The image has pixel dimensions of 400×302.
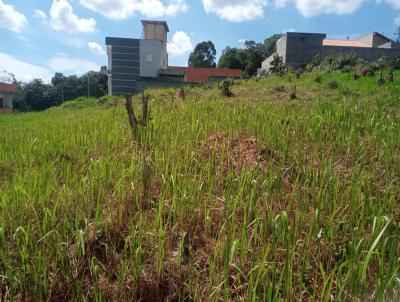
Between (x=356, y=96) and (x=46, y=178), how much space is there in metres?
7.61

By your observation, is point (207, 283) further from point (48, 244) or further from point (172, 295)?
point (48, 244)

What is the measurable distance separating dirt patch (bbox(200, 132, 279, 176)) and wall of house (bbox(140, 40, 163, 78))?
31.6 metres

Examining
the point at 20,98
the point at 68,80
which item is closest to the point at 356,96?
the point at 20,98

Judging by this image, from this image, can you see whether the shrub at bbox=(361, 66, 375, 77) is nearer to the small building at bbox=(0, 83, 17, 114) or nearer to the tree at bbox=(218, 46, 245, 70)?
the tree at bbox=(218, 46, 245, 70)

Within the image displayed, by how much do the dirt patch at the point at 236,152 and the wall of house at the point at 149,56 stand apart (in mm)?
31571

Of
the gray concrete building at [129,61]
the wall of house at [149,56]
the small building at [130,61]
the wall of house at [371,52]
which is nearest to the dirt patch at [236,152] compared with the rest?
the wall of house at [371,52]

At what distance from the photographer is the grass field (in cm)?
152

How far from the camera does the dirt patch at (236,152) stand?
276 cm

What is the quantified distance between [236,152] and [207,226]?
125 cm

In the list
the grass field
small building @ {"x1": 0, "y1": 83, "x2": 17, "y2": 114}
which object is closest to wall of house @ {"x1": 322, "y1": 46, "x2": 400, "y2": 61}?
the grass field

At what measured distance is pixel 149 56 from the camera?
33.8 m

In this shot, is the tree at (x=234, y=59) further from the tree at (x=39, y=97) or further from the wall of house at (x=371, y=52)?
the wall of house at (x=371, y=52)

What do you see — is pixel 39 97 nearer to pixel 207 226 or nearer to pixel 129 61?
pixel 129 61

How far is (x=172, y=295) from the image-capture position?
156cm
